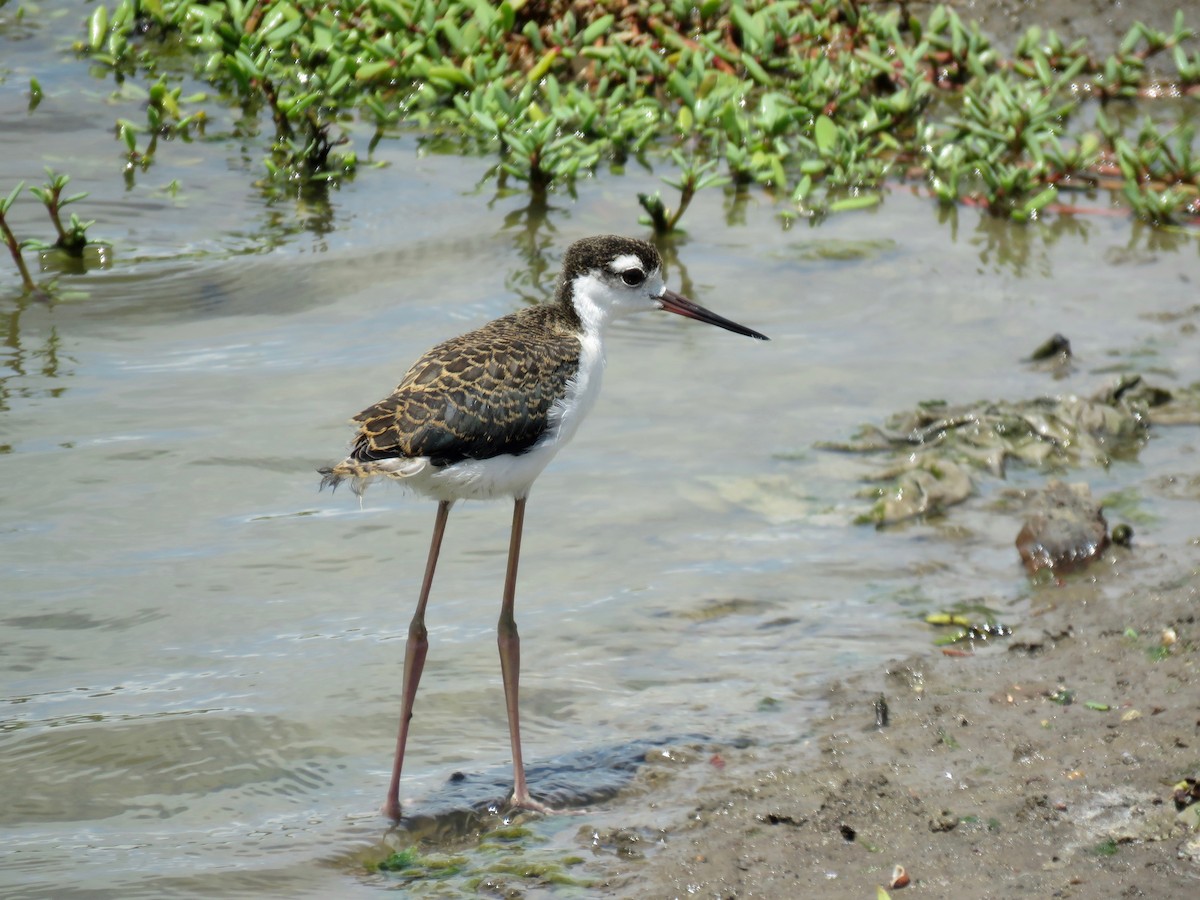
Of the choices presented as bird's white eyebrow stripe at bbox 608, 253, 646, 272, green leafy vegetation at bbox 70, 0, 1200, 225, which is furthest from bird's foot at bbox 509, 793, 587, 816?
green leafy vegetation at bbox 70, 0, 1200, 225

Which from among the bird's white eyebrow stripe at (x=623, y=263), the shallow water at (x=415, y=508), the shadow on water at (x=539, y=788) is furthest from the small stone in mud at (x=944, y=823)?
the bird's white eyebrow stripe at (x=623, y=263)

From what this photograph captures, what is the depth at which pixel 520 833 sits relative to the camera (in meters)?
4.48

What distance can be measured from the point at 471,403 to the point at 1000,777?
192cm

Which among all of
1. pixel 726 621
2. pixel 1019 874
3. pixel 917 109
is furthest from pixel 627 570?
pixel 917 109

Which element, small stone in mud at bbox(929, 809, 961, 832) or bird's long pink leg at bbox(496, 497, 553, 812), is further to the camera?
bird's long pink leg at bbox(496, 497, 553, 812)

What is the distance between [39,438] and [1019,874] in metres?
4.58

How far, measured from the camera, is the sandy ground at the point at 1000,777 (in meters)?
3.86

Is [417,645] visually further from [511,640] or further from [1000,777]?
[1000,777]

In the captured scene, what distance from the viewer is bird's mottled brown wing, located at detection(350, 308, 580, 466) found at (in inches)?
175

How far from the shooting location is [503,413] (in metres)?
4.54

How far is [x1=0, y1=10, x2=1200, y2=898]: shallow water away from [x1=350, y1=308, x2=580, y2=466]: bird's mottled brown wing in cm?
110

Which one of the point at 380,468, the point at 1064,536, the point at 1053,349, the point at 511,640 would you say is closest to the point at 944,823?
the point at 511,640

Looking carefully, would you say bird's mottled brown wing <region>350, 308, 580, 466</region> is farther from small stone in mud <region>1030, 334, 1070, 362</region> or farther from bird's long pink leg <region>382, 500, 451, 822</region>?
small stone in mud <region>1030, 334, 1070, 362</region>

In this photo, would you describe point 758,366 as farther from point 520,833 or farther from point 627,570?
point 520,833
